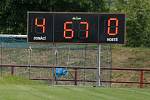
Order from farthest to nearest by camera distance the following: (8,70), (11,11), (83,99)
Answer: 1. (11,11)
2. (8,70)
3. (83,99)

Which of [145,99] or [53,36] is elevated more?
[53,36]

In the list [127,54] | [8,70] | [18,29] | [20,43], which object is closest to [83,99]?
[20,43]

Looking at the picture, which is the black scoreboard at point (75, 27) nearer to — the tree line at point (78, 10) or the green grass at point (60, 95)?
the green grass at point (60, 95)

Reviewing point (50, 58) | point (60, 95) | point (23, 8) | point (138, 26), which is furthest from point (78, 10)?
point (60, 95)

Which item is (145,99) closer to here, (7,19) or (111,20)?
(111,20)

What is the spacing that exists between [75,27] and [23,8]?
28952mm

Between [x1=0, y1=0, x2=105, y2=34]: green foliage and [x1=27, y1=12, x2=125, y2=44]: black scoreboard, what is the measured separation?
2701 cm

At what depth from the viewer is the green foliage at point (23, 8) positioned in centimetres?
4775

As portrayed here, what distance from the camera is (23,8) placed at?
48.8m

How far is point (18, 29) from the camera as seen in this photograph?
159 feet

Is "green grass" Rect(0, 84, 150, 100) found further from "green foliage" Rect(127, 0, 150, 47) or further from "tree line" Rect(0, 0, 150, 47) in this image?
"tree line" Rect(0, 0, 150, 47)

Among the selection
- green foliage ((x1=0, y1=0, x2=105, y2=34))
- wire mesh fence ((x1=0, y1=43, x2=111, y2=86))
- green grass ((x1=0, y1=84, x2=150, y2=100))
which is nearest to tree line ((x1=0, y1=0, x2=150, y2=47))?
green foliage ((x1=0, y1=0, x2=105, y2=34))

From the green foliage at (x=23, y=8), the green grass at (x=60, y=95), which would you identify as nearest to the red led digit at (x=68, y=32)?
Result: the green grass at (x=60, y=95)

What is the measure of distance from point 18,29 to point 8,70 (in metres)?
18.4
